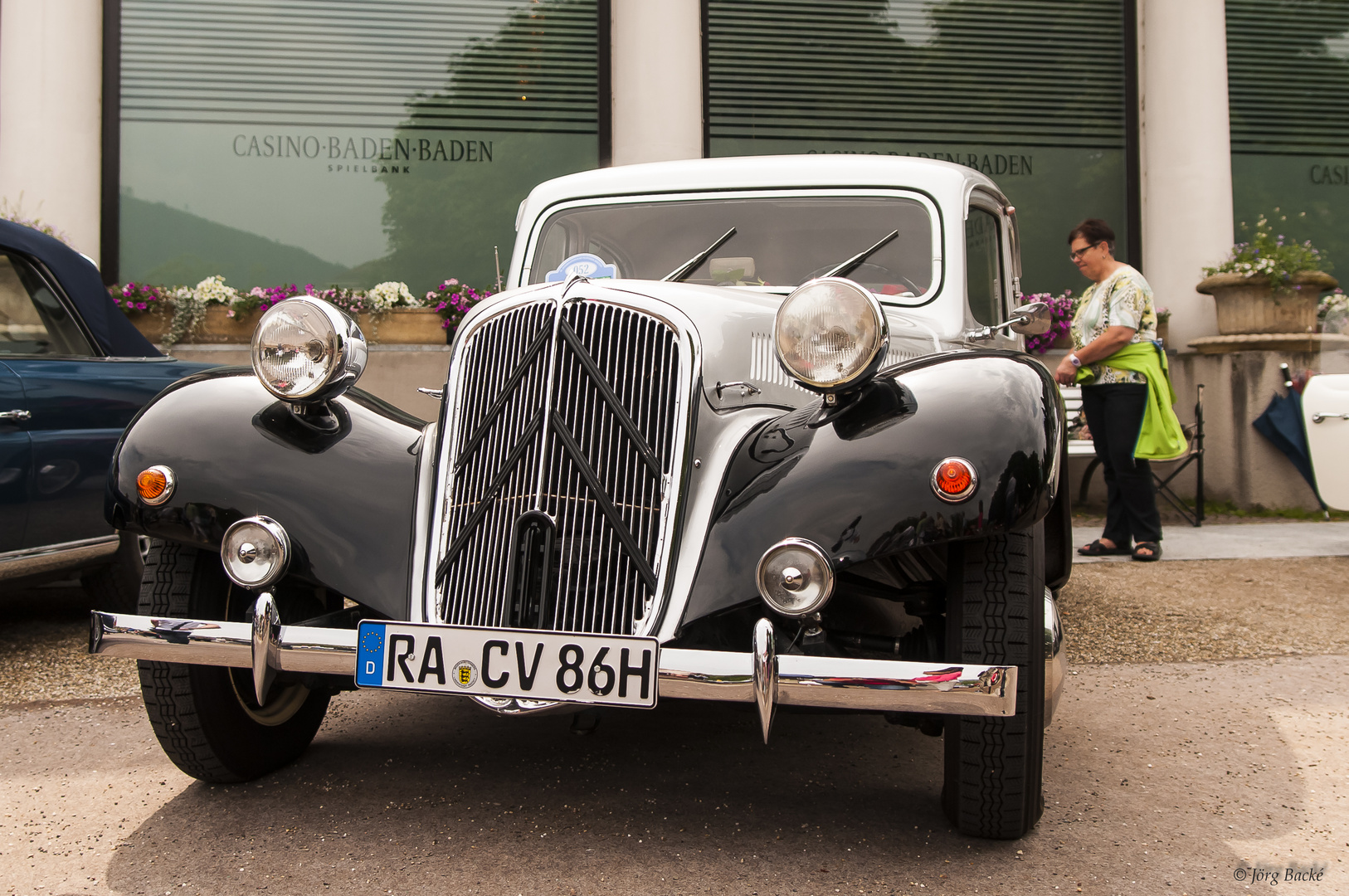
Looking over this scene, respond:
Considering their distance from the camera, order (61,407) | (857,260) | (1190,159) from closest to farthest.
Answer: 1. (857,260)
2. (61,407)
3. (1190,159)

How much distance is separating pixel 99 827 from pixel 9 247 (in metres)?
2.51

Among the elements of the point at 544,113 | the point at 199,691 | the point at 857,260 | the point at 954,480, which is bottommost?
the point at 199,691

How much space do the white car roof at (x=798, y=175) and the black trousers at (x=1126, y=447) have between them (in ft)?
6.90

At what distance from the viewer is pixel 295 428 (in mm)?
2336

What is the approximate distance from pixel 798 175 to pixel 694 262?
51cm

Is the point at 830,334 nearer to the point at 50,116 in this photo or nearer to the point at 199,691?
the point at 199,691

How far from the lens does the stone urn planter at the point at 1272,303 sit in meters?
7.16

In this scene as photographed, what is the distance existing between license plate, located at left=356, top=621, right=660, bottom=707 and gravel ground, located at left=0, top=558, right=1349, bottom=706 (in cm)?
196

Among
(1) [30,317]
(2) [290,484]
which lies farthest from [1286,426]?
(1) [30,317]

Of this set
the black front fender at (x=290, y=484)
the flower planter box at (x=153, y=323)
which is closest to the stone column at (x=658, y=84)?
the flower planter box at (x=153, y=323)

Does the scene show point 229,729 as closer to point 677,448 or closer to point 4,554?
point 677,448

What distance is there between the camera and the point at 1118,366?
5129 mm

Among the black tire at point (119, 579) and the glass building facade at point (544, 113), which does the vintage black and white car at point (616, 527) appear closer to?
the black tire at point (119, 579)

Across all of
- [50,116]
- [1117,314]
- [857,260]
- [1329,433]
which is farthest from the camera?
[50,116]
